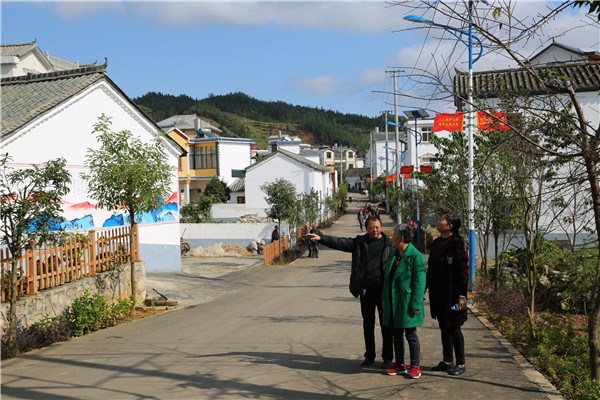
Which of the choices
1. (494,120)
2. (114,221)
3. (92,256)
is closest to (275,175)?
(114,221)

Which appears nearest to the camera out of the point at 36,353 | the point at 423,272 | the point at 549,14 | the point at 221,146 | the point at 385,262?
the point at 549,14

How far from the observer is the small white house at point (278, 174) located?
1766 inches

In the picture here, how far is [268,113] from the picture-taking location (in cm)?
18675

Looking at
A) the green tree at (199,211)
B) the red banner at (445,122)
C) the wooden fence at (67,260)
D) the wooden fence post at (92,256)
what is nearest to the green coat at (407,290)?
the wooden fence at (67,260)

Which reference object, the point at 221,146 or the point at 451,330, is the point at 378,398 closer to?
the point at 451,330

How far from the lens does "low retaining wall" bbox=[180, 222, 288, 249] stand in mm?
30719

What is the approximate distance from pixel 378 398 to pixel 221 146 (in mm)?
45450

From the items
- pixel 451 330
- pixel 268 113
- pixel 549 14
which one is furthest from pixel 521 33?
pixel 268 113

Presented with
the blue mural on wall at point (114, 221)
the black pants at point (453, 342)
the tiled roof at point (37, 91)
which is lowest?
the black pants at point (453, 342)

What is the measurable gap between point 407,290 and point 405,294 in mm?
48

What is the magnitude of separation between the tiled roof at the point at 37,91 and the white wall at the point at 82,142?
0.80 feet

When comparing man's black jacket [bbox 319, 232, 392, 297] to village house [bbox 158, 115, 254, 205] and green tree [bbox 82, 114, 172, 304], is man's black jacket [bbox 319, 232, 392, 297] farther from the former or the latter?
village house [bbox 158, 115, 254, 205]

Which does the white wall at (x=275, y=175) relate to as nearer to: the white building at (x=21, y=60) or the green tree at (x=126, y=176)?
the white building at (x=21, y=60)

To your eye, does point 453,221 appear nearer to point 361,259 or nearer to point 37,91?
point 361,259
